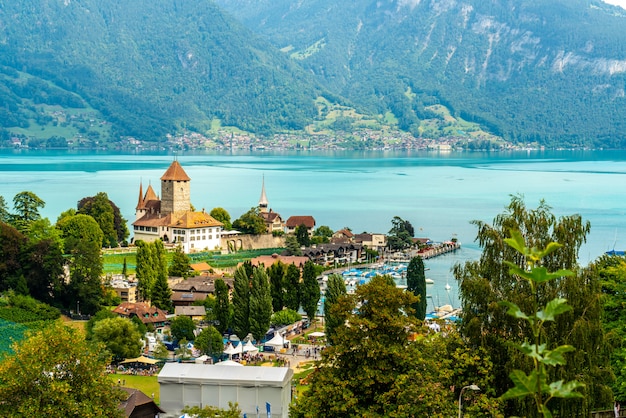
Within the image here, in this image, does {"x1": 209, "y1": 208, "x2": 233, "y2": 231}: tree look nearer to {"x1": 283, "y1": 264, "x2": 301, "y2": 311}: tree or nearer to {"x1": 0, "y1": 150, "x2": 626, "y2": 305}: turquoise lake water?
{"x1": 0, "y1": 150, "x2": 626, "y2": 305}: turquoise lake water

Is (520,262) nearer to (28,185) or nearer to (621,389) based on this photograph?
(621,389)

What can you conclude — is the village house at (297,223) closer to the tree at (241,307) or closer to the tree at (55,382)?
the tree at (241,307)

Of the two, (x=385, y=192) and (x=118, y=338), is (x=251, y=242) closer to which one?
(x=118, y=338)

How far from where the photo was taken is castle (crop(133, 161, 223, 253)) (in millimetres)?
66000

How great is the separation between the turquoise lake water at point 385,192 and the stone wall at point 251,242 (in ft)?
42.6

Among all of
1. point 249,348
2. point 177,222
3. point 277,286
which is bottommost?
point 249,348

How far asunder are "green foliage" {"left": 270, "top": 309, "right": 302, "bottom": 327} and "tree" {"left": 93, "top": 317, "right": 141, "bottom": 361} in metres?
8.93

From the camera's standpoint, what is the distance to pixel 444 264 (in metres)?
70.3

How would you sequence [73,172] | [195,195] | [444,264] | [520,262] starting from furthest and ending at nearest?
1. [73,172]
2. [195,195]
3. [444,264]
4. [520,262]

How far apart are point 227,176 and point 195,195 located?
138ft

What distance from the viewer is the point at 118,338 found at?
3353 centimetres

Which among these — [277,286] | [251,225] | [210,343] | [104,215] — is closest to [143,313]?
[277,286]

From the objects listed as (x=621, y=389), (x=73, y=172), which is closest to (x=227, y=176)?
(x=73, y=172)

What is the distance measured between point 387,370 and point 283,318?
2465cm
